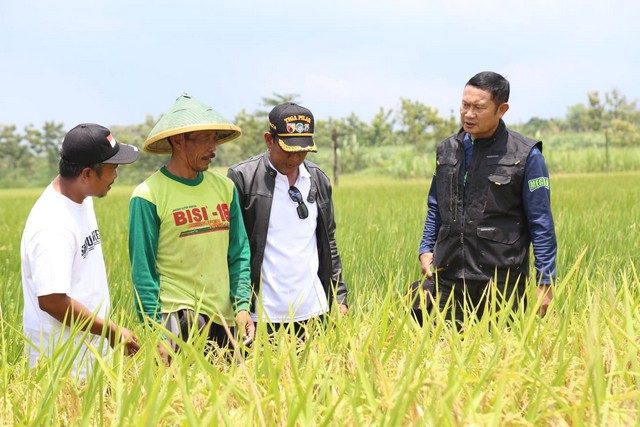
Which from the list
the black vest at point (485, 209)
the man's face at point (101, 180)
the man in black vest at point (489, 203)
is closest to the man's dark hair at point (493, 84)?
the man in black vest at point (489, 203)

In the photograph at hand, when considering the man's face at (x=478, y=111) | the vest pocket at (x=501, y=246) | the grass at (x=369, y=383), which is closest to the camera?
the grass at (x=369, y=383)

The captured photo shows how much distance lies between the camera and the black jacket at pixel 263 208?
2.74 meters

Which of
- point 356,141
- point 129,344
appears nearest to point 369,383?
point 129,344

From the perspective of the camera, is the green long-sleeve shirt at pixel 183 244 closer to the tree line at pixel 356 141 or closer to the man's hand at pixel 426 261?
the man's hand at pixel 426 261

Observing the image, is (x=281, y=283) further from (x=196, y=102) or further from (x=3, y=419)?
(x=3, y=419)

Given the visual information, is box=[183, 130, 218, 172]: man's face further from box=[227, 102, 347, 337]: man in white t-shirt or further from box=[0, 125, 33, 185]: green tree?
box=[0, 125, 33, 185]: green tree

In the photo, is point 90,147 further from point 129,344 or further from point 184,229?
point 129,344

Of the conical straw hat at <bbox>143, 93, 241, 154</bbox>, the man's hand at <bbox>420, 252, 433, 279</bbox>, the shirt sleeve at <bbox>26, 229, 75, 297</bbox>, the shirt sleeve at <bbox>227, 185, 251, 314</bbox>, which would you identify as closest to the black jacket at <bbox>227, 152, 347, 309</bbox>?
the shirt sleeve at <bbox>227, 185, 251, 314</bbox>

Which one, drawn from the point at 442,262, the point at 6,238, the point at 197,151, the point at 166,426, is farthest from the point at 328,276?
the point at 6,238

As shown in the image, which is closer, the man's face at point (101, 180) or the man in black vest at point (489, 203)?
the man's face at point (101, 180)

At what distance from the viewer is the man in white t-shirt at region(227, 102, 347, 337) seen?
2.71 meters

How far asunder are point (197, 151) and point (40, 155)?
165 feet

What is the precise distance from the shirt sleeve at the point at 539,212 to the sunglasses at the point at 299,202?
99 centimetres

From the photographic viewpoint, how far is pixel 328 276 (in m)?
2.91
